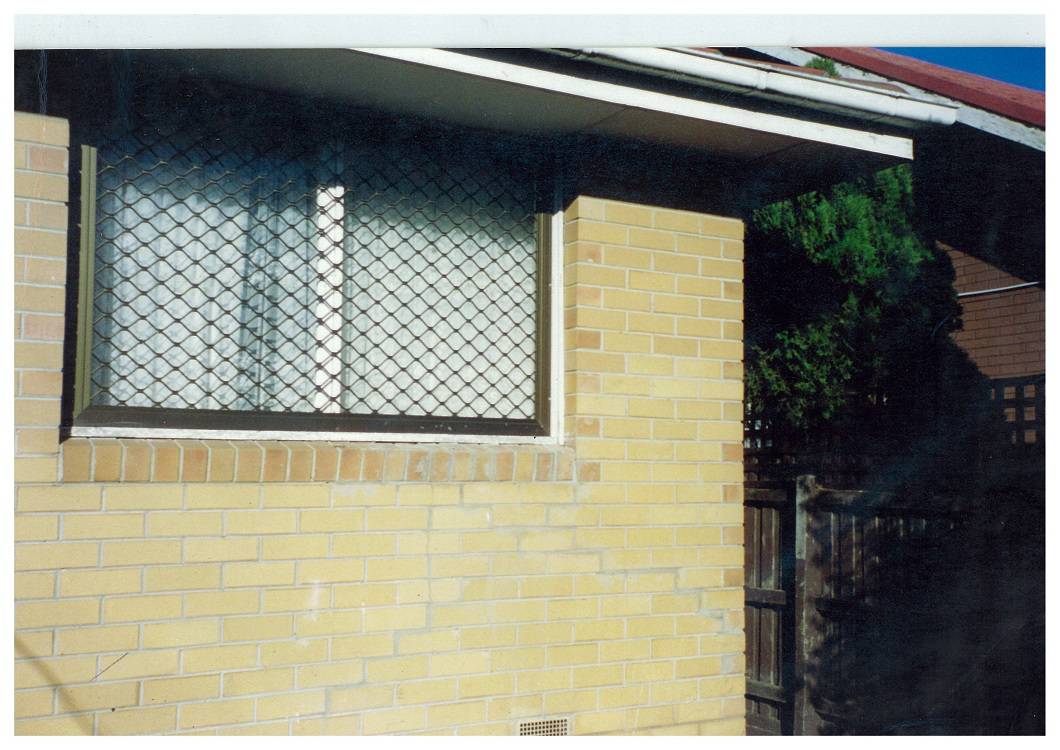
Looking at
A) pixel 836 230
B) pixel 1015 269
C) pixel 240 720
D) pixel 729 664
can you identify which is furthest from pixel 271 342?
pixel 1015 269

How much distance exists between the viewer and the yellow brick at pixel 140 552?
9.93 ft

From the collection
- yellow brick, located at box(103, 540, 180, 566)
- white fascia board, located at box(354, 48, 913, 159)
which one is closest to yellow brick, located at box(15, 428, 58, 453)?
yellow brick, located at box(103, 540, 180, 566)

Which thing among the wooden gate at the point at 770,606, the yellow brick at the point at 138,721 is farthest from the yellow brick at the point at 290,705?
the wooden gate at the point at 770,606

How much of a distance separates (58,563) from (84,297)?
0.83 m

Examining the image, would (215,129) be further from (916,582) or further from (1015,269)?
(1015,269)

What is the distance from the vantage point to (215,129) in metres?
3.41

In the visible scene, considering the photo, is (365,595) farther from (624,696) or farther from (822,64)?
(822,64)

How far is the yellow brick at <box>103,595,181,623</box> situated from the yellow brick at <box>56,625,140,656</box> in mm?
31

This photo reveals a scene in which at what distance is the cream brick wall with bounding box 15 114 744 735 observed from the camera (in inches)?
118

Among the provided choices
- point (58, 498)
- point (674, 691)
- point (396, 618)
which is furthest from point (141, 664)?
point (674, 691)

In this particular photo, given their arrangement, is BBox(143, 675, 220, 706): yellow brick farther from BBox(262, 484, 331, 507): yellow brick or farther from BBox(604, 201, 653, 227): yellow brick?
BBox(604, 201, 653, 227): yellow brick

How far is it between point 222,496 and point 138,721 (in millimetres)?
724
